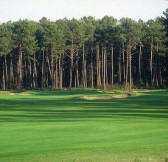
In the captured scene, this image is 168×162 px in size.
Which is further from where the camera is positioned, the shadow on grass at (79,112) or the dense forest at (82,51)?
the dense forest at (82,51)

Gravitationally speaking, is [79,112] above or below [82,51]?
below

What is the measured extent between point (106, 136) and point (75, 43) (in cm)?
8455

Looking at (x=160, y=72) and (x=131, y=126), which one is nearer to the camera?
(x=131, y=126)

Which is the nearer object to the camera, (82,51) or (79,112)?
(79,112)

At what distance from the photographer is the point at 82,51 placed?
102 metres

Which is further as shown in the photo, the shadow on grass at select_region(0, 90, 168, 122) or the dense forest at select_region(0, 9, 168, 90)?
the dense forest at select_region(0, 9, 168, 90)

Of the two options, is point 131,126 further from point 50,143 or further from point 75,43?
point 75,43

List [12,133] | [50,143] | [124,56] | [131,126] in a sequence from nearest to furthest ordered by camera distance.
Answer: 1. [50,143]
2. [12,133]
3. [131,126]
4. [124,56]

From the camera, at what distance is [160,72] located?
98812 millimetres

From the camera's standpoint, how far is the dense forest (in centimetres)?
9631

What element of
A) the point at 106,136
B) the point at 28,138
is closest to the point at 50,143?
the point at 28,138

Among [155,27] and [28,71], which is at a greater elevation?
[155,27]

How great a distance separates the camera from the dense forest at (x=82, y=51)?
96.3m

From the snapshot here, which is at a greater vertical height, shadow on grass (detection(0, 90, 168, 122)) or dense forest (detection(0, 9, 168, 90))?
dense forest (detection(0, 9, 168, 90))
